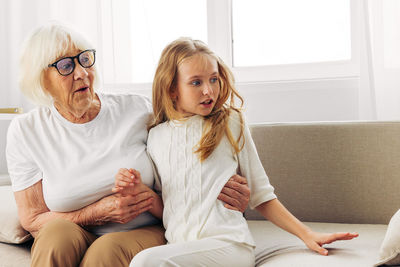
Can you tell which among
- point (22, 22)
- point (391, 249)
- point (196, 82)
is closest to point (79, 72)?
point (196, 82)

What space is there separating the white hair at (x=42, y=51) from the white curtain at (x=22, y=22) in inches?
59.5

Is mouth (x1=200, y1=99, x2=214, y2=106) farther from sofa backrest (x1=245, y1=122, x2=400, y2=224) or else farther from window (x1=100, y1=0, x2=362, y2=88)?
window (x1=100, y1=0, x2=362, y2=88)

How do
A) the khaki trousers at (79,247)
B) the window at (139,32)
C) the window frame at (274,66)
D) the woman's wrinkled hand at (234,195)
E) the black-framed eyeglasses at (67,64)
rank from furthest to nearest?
the window at (139,32), the window frame at (274,66), the black-framed eyeglasses at (67,64), the woman's wrinkled hand at (234,195), the khaki trousers at (79,247)

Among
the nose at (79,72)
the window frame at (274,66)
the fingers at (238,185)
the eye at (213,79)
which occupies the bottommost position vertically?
the fingers at (238,185)

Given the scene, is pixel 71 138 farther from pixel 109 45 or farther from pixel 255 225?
pixel 109 45

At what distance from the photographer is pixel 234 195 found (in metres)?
1.39

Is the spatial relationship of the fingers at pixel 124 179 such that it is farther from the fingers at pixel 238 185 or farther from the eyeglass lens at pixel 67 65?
the eyeglass lens at pixel 67 65

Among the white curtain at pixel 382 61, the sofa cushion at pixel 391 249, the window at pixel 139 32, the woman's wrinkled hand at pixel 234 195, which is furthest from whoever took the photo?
the window at pixel 139 32

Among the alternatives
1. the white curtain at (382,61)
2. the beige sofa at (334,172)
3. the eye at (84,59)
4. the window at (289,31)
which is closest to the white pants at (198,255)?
the beige sofa at (334,172)

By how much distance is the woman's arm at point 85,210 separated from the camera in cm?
142

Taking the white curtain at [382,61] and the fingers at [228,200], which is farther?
the white curtain at [382,61]

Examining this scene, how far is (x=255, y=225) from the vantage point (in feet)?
6.05

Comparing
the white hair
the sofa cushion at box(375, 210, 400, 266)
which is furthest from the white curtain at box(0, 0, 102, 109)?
the sofa cushion at box(375, 210, 400, 266)

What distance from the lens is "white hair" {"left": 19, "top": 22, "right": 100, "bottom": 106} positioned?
151cm
